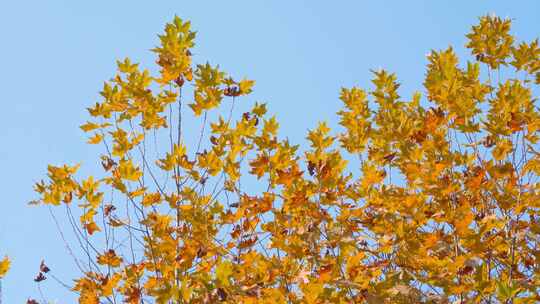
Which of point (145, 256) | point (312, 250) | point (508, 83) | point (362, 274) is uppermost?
point (508, 83)

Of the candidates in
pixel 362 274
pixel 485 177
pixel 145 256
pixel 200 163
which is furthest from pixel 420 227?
pixel 145 256

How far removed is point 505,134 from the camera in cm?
354

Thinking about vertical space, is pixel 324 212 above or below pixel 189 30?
below

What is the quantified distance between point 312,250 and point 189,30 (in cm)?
142

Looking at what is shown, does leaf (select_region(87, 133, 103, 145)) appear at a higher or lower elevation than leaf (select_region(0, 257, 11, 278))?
higher

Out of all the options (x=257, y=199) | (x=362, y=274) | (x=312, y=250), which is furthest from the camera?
(x=257, y=199)

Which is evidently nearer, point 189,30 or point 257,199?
point 257,199

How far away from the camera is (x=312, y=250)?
10.7ft

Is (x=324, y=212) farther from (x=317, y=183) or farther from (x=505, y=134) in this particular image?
(x=505, y=134)

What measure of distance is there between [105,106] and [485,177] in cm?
213

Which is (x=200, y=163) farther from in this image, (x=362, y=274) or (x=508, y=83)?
(x=508, y=83)

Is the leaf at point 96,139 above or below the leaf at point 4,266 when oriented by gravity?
above

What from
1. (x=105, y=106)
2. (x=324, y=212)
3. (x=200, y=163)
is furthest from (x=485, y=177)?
(x=105, y=106)

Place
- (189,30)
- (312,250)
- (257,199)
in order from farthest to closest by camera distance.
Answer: (189,30) < (257,199) < (312,250)
